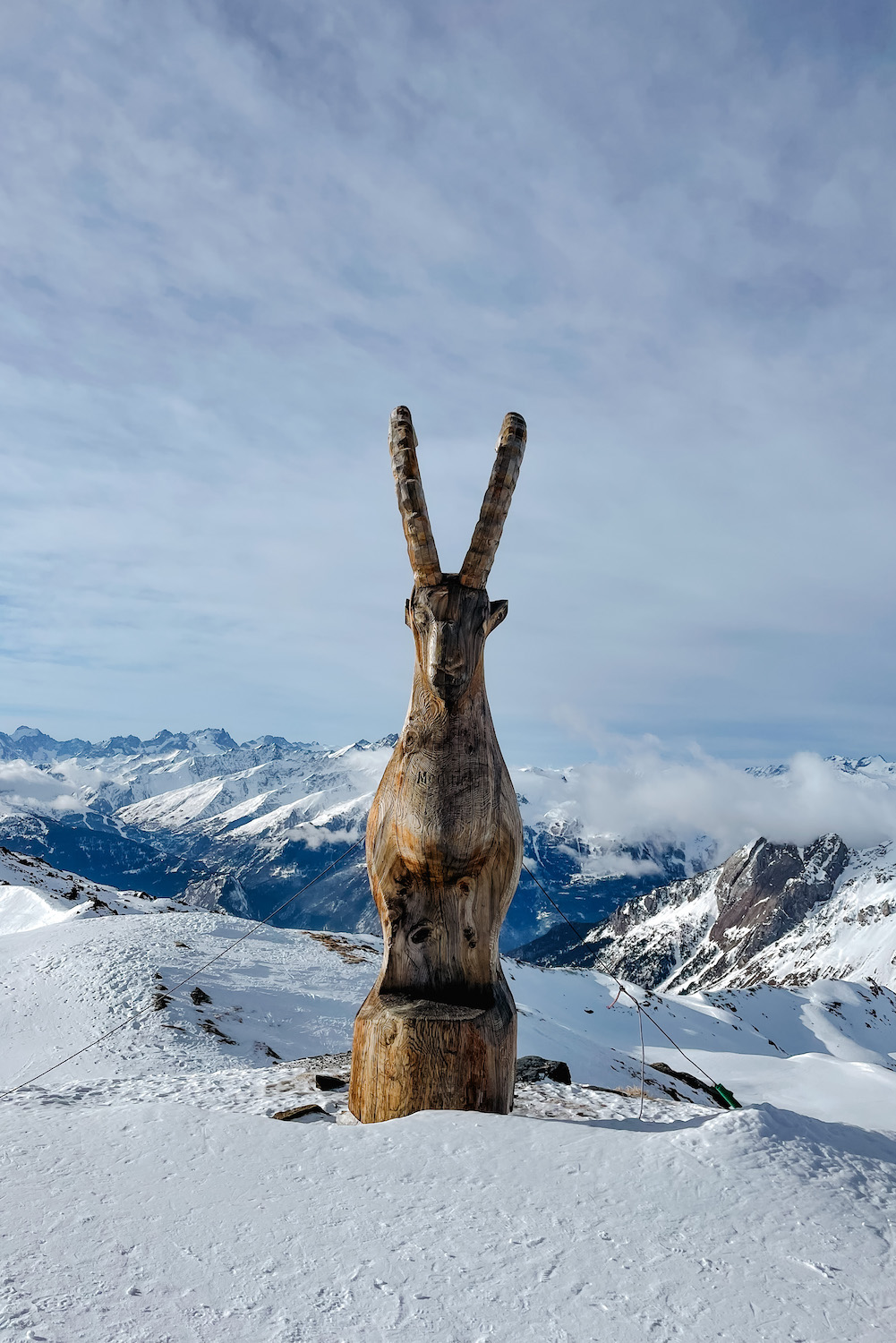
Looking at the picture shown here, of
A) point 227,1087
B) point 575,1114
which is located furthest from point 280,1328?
point 227,1087

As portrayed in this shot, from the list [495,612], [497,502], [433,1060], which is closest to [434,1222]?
[433,1060]

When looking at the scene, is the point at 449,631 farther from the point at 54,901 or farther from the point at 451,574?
the point at 54,901

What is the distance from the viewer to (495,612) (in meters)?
7.61

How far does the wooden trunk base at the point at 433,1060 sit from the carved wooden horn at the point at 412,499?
3850 mm

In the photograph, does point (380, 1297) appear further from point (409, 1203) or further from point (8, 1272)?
point (8, 1272)

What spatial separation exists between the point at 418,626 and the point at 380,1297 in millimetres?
4986

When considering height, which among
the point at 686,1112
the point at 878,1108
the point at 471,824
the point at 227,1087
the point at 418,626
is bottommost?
the point at 878,1108

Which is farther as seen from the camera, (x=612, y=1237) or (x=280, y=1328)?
(x=612, y=1237)

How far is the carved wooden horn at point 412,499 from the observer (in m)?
7.26

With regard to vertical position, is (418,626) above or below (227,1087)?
above

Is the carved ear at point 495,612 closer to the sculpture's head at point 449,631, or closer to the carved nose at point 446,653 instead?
the sculpture's head at point 449,631

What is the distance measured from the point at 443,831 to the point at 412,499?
302cm

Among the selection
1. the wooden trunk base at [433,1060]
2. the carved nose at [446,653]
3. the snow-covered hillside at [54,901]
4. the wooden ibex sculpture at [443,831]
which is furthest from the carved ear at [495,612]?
the snow-covered hillside at [54,901]

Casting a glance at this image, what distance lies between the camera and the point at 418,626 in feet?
24.2
